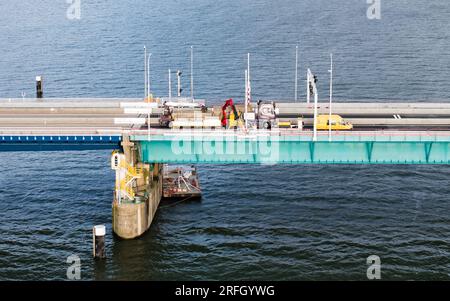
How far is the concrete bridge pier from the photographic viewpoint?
7781 cm

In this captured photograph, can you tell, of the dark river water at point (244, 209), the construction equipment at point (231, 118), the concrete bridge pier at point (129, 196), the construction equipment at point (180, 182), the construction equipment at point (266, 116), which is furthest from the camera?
the construction equipment at point (180, 182)

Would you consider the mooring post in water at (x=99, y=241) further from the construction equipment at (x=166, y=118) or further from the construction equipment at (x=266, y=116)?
the construction equipment at (x=266, y=116)

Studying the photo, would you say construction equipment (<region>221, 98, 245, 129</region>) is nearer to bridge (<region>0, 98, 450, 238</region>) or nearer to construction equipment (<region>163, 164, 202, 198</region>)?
bridge (<region>0, 98, 450, 238</region>)

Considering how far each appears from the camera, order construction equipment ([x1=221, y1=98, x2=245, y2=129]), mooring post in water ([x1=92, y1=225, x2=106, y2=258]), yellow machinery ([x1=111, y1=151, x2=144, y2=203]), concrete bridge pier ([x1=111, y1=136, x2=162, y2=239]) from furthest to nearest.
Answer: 1. construction equipment ([x1=221, y1=98, x2=245, y2=129])
2. concrete bridge pier ([x1=111, y1=136, x2=162, y2=239])
3. yellow machinery ([x1=111, y1=151, x2=144, y2=203])
4. mooring post in water ([x1=92, y1=225, x2=106, y2=258])

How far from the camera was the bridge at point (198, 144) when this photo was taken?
2968 inches

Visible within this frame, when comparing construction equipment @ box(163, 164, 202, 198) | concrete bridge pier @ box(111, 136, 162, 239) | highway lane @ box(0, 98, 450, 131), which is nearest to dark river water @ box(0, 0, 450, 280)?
concrete bridge pier @ box(111, 136, 162, 239)

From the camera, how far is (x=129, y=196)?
7894 centimetres

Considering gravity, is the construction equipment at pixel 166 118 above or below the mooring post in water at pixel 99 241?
above

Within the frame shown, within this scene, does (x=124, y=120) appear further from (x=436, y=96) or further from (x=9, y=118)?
(x=436, y=96)

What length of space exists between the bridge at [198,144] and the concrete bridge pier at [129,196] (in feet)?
0.33

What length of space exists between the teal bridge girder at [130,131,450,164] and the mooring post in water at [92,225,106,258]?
9.78 m

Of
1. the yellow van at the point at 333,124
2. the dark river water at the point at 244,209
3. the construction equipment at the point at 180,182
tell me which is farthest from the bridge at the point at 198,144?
the construction equipment at the point at 180,182

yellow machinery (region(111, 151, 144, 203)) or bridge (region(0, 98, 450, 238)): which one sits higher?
bridge (region(0, 98, 450, 238))

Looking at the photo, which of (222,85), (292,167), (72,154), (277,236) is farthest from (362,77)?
(277,236)
